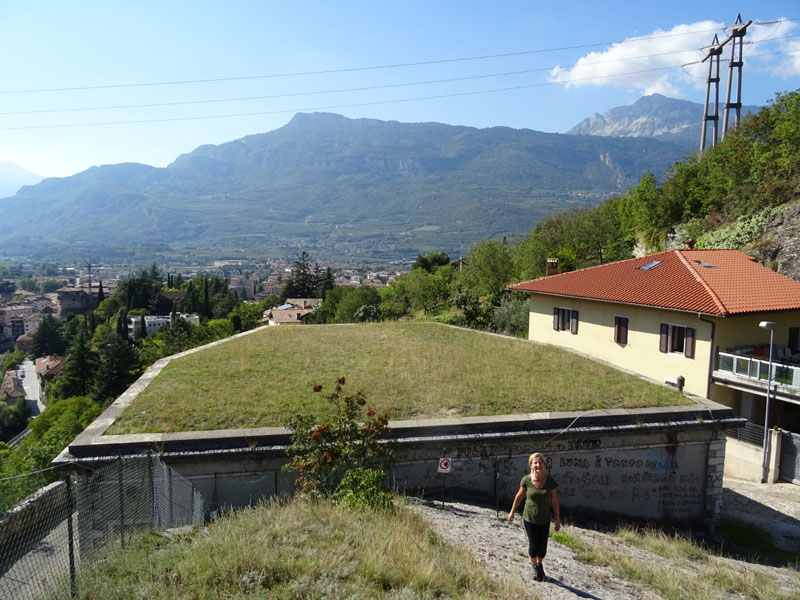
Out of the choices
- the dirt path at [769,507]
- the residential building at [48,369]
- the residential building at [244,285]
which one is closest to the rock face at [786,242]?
the dirt path at [769,507]

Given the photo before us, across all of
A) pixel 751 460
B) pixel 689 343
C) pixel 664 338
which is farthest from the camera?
pixel 664 338

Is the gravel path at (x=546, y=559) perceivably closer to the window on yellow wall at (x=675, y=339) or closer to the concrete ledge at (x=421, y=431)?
the concrete ledge at (x=421, y=431)

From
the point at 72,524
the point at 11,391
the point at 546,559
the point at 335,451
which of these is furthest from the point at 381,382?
the point at 11,391

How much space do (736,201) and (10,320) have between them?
6118 inches

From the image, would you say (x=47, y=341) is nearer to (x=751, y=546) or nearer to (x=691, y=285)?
(x=691, y=285)

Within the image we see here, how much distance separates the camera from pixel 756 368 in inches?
670

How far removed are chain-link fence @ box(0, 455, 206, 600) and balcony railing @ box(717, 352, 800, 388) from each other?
16949 millimetres

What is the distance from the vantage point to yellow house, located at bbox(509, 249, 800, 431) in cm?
1764

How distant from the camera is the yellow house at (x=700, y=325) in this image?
17.6m

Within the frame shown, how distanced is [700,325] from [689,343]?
78 cm

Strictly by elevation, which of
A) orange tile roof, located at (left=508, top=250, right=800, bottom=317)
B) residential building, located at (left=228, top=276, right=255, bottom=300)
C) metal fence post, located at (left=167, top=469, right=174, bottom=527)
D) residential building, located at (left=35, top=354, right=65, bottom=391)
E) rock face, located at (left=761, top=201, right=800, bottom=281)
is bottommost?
residential building, located at (left=35, top=354, right=65, bottom=391)

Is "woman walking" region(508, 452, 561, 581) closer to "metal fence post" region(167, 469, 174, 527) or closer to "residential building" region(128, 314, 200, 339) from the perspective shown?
"metal fence post" region(167, 469, 174, 527)

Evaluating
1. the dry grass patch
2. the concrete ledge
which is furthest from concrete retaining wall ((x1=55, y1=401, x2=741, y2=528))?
the dry grass patch

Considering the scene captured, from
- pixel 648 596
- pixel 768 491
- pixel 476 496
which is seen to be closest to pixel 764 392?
pixel 768 491
